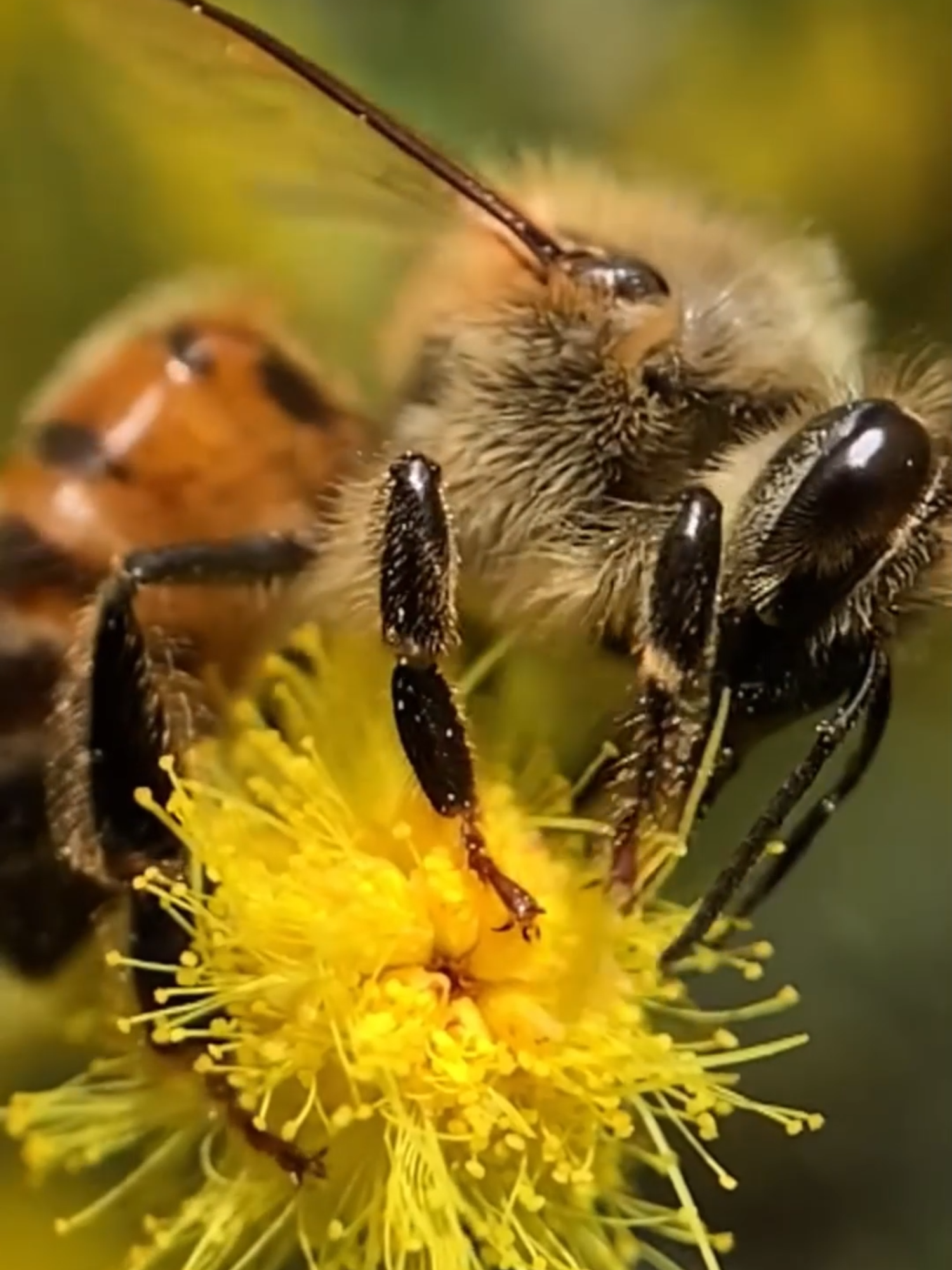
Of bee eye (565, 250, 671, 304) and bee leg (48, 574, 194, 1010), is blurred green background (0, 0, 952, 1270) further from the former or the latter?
bee eye (565, 250, 671, 304)

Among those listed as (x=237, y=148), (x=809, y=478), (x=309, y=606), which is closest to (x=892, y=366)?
(x=809, y=478)

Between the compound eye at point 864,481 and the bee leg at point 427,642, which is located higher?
the compound eye at point 864,481

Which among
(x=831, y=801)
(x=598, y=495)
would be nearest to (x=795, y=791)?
(x=831, y=801)

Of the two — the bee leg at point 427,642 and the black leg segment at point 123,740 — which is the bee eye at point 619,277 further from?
the black leg segment at point 123,740

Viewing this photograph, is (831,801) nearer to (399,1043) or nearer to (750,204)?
(399,1043)

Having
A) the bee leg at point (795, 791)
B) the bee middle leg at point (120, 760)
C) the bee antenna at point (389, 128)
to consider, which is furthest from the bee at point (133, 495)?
the bee leg at point (795, 791)

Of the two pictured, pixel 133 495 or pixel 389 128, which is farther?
pixel 133 495
